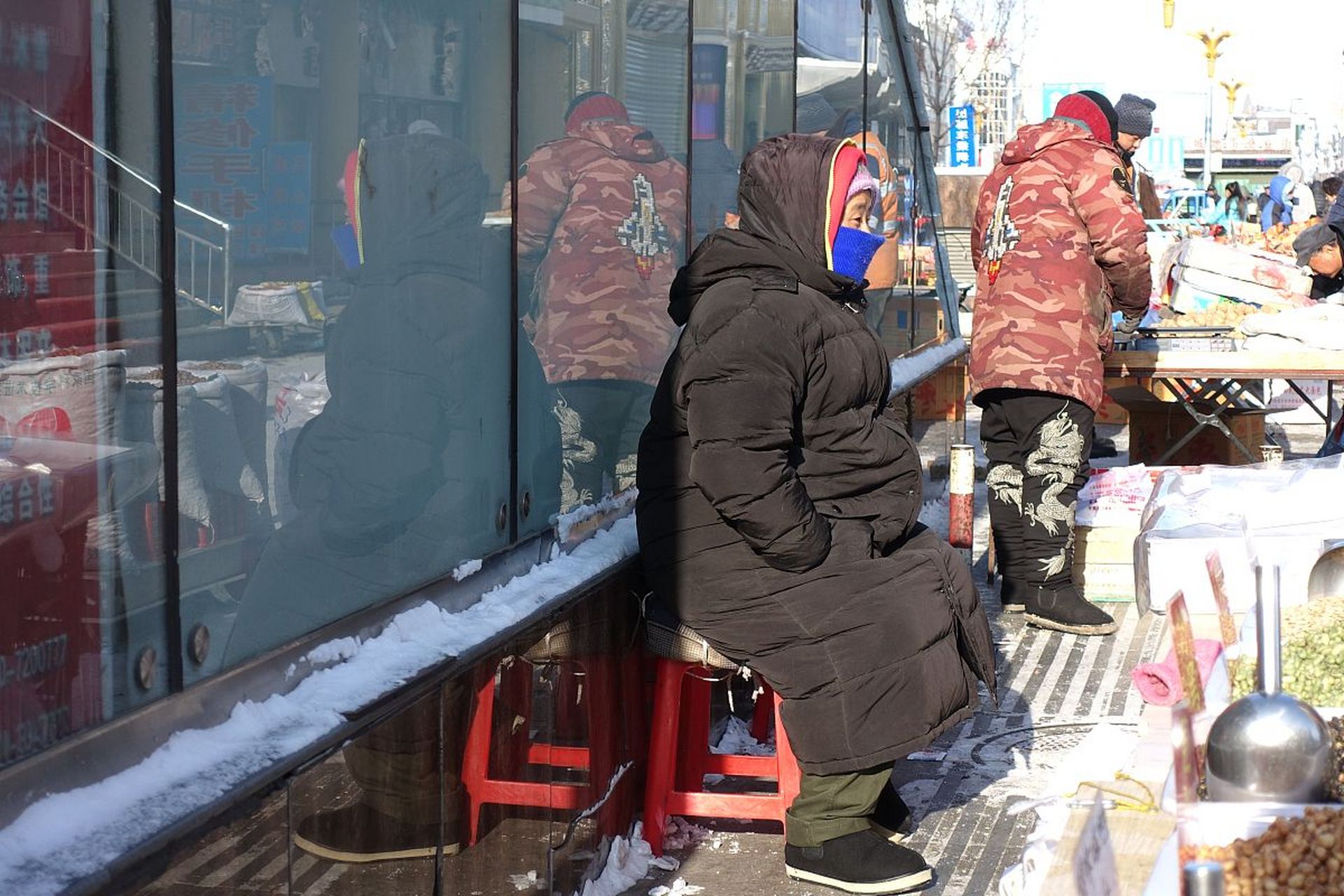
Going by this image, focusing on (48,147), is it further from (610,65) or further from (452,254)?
(610,65)

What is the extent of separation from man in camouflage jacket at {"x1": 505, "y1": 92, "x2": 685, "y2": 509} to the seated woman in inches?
11.6

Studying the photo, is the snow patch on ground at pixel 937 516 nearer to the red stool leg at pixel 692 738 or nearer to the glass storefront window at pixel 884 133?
the glass storefront window at pixel 884 133

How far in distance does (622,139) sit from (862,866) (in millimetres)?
1902

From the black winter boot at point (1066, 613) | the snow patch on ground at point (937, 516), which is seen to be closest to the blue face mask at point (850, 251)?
the black winter boot at point (1066, 613)

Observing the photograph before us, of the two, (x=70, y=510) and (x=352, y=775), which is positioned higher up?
(x=70, y=510)

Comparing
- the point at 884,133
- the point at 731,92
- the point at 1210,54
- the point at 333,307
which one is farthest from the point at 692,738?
the point at 1210,54

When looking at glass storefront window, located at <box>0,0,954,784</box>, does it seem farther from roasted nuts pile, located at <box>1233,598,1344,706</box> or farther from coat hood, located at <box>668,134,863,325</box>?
roasted nuts pile, located at <box>1233,598,1344,706</box>

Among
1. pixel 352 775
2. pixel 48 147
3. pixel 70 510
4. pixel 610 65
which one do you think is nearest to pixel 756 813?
pixel 352 775

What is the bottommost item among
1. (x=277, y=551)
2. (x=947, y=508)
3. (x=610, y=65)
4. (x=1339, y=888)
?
(x=947, y=508)

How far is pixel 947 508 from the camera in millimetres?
8453

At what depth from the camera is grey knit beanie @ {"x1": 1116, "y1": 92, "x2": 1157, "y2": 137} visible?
6.71 metres

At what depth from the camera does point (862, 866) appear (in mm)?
3654

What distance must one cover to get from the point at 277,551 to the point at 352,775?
0.37 meters

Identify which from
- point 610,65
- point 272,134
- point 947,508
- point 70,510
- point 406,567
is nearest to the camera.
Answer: point 70,510
